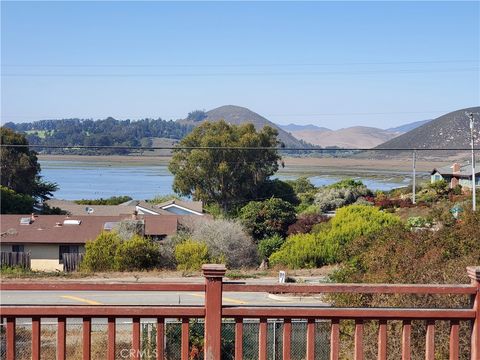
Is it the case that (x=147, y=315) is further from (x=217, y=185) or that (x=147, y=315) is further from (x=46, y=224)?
(x=217, y=185)

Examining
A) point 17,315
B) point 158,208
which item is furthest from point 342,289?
point 158,208

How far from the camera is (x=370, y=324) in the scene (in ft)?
32.7

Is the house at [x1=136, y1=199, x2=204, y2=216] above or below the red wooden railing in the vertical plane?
below

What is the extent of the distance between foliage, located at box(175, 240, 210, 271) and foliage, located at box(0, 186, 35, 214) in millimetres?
18608

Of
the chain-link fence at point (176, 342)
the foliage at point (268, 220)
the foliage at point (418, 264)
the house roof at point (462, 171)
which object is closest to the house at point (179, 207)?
the foliage at point (268, 220)

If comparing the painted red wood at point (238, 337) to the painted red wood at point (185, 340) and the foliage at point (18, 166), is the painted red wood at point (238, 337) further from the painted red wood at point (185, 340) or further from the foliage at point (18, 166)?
the foliage at point (18, 166)

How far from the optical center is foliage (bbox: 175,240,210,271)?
28531mm

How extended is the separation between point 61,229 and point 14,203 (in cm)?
1304

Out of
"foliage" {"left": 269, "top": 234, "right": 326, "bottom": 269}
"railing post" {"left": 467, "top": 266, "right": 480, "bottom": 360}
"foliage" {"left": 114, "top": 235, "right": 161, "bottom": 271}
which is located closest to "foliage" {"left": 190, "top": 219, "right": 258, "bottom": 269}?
"foliage" {"left": 269, "top": 234, "right": 326, "bottom": 269}

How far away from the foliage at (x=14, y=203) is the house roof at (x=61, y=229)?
356 inches

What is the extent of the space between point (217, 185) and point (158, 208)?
32.1 ft

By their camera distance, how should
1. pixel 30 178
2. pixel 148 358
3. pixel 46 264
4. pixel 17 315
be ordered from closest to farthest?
1. pixel 17 315
2. pixel 148 358
3. pixel 46 264
4. pixel 30 178

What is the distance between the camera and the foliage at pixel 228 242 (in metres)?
31.6

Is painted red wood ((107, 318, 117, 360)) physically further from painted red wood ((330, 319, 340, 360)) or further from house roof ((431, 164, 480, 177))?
house roof ((431, 164, 480, 177))
